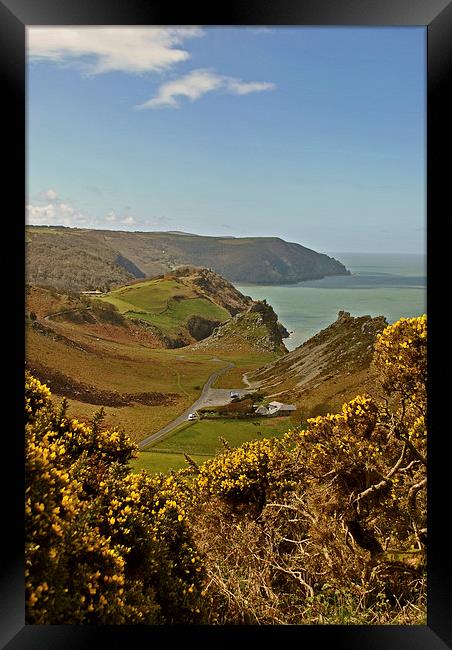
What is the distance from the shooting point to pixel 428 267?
6.86ft

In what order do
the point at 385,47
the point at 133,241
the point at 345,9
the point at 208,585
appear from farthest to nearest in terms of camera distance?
1. the point at 133,241
2. the point at 385,47
3. the point at 208,585
4. the point at 345,9

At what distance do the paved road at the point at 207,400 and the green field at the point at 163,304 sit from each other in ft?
1.11

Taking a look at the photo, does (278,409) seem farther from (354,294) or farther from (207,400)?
(354,294)

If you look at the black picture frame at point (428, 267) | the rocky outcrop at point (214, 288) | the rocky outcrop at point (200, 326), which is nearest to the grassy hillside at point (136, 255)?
the rocky outcrop at point (214, 288)

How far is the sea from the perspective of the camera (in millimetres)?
3137

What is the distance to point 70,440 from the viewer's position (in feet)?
8.22

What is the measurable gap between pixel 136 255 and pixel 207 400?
914 mm

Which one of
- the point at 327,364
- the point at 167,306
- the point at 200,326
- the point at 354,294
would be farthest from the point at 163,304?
the point at 354,294

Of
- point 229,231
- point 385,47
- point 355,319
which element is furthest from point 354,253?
point 385,47

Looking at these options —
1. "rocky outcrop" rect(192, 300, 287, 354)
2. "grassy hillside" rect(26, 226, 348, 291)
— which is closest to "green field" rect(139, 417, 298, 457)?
"rocky outcrop" rect(192, 300, 287, 354)

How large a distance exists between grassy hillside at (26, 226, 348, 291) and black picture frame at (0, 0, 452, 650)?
3.21ft
